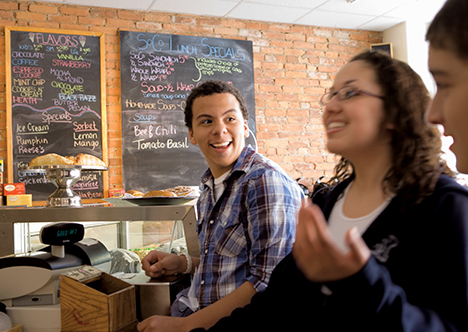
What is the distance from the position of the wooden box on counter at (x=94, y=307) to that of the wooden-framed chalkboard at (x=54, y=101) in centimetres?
248

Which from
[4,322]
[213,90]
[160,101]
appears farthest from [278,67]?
[4,322]

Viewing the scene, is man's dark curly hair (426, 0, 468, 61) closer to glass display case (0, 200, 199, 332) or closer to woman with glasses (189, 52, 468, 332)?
woman with glasses (189, 52, 468, 332)

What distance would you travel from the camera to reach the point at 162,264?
1.46 meters

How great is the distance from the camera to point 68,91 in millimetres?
3635

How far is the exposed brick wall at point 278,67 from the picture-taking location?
12.4 feet

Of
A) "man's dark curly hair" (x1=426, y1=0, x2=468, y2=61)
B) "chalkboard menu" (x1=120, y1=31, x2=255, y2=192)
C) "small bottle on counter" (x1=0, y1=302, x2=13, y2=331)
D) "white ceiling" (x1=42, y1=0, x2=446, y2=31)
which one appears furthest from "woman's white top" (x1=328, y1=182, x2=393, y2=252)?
"white ceiling" (x1=42, y1=0, x2=446, y2=31)

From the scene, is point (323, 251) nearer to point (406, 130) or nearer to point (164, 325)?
point (406, 130)

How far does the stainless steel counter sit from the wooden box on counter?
26 cm

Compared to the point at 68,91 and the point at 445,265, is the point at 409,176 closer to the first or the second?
the point at 445,265

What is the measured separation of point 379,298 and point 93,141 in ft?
11.4

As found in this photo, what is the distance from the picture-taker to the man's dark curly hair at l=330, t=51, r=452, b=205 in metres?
0.75

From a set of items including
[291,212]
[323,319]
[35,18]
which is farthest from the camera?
[35,18]

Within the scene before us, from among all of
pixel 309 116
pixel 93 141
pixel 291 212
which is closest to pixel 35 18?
pixel 93 141

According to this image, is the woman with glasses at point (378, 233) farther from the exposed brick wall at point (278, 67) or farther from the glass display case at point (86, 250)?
the exposed brick wall at point (278, 67)
